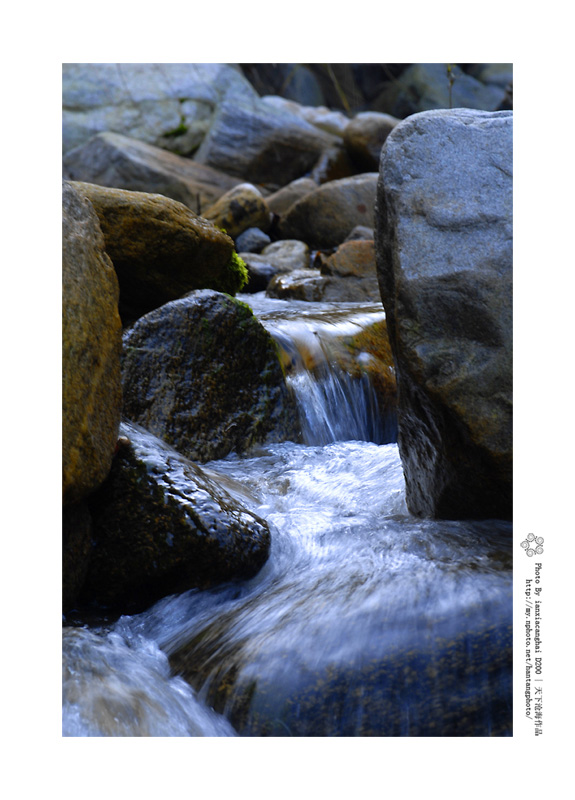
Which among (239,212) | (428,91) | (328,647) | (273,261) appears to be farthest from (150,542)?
(428,91)

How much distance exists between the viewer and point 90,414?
2650 mm

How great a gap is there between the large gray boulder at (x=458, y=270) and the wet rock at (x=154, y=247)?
2.73 meters

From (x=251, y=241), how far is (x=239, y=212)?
573 millimetres

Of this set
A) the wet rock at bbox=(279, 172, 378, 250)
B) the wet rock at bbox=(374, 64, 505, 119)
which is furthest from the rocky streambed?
the wet rock at bbox=(374, 64, 505, 119)

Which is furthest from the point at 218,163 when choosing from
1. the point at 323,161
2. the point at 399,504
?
the point at 399,504

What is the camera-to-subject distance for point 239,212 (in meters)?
12.5

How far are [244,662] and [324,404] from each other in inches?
129

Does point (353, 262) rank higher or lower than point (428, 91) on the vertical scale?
lower

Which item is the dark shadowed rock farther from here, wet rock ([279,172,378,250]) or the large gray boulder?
wet rock ([279,172,378,250])

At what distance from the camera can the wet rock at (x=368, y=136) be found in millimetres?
15961

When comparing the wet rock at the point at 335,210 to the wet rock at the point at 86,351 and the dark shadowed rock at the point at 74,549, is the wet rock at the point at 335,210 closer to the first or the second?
the wet rock at the point at 86,351

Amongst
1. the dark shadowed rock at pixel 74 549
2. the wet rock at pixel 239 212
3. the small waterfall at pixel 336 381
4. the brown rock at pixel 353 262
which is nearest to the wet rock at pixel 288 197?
the wet rock at pixel 239 212

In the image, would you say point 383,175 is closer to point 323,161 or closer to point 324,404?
point 324,404
